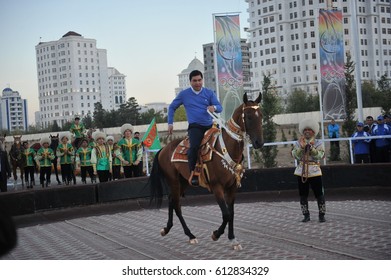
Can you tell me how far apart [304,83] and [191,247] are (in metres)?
11.6

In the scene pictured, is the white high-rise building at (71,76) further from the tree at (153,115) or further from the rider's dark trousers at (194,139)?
Answer: the tree at (153,115)

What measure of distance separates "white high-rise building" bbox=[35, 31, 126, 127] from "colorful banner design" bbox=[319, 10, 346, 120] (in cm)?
720

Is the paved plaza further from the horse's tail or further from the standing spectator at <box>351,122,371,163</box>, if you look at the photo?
the standing spectator at <box>351,122,371,163</box>

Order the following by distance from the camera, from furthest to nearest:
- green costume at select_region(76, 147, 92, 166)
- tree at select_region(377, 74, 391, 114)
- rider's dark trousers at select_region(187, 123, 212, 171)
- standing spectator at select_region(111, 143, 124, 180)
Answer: tree at select_region(377, 74, 391, 114) → green costume at select_region(76, 147, 92, 166) → standing spectator at select_region(111, 143, 124, 180) → rider's dark trousers at select_region(187, 123, 212, 171)

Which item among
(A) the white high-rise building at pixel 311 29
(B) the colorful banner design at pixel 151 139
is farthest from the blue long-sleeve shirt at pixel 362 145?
(B) the colorful banner design at pixel 151 139

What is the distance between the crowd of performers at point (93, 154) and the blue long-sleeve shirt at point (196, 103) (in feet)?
9.12

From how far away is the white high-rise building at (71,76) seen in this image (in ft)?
19.6

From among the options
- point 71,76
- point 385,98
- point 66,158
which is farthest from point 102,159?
point 385,98

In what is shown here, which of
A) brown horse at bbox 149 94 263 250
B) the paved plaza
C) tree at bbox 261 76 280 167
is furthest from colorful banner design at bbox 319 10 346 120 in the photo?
brown horse at bbox 149 94 263 250

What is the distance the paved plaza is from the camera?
547 cm

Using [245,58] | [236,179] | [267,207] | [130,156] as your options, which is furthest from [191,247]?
[245,58]

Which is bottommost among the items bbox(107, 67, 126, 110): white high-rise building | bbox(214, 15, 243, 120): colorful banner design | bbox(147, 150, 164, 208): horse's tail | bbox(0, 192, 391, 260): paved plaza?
bbox(0, 192, 391, 260): paved plaza

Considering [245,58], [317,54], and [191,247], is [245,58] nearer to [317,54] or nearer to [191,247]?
[317,54]

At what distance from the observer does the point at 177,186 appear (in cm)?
671
